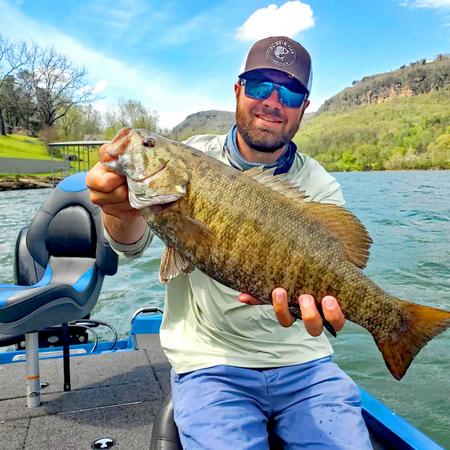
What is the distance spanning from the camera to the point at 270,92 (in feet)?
10.6

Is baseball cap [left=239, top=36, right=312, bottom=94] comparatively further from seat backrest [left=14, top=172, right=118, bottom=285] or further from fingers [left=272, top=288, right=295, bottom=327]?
seat backrest [left=14, top=172, right=118, bottom=285]

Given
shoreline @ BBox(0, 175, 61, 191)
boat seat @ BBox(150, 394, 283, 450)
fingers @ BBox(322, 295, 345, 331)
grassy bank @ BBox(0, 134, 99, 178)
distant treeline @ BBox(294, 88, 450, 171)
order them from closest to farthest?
fingers @ BBox(322, 295, 345, 331) < boat seat @ BBox(150, 394, 283, 450) < shoreline @ BBox(0, 175, 61, 191) < grassy bank @ BBox(0, 134, 99, 178) < distant treeline @ BBox(294, 88, 450, 171)

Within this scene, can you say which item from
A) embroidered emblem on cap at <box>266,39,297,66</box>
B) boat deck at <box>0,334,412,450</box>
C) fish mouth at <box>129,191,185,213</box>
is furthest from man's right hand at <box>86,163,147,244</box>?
boat deck at <box>0,334,412,450</box>

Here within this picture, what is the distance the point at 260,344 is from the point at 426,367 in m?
6.30

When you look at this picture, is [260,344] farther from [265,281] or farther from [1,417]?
[1,417]

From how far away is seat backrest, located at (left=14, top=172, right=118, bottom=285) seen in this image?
479 centimetres

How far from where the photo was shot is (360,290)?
2.20 m

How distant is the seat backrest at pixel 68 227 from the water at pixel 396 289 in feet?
15.8

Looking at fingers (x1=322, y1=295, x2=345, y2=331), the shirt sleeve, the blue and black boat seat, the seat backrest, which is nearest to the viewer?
fingers (x1=322, y1=295, x2=345, y2=331)

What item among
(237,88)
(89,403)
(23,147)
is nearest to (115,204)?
(237,88)

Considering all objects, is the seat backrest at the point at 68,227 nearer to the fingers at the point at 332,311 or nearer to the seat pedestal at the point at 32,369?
the seat pedestal at the point at 32,369

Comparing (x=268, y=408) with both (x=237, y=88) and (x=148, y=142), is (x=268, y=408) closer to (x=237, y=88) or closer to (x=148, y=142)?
(x=148, y=142)

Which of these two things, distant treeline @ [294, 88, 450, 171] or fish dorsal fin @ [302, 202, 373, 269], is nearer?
fish dorsal fin @ [302, 202, 373, 269]

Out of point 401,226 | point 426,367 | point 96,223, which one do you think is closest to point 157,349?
point 96,223
